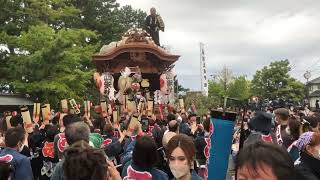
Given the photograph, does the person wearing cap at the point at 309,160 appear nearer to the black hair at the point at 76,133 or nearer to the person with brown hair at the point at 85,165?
the person with brown hair at the point at 85,165

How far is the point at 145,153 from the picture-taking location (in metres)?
4.50

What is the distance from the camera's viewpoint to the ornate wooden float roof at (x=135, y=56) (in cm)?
1992

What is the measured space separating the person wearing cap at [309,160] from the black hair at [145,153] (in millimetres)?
1307

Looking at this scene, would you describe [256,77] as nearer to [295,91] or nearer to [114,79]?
[295,91]

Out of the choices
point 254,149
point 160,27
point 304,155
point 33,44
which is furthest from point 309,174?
point 33,44

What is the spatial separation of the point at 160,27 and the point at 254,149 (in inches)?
801

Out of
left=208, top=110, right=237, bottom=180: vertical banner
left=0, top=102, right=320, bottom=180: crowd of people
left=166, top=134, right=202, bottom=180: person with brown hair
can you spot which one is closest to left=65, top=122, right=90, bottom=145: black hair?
left=0, top=102, right=320, bottom=180: crowd of people

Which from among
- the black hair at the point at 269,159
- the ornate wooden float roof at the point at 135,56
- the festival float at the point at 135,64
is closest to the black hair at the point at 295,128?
the black hair at the point at 269,159

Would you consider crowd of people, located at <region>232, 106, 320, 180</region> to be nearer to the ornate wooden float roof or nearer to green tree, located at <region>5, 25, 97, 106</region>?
Answer: the ornate wooden float roof

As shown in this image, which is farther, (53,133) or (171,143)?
(53,133)

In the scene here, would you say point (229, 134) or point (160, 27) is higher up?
point (160, 27)

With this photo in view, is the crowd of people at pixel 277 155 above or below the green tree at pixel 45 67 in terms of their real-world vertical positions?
below

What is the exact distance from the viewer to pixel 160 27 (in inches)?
878

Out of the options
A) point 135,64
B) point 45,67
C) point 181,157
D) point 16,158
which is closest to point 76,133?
point 181,157
